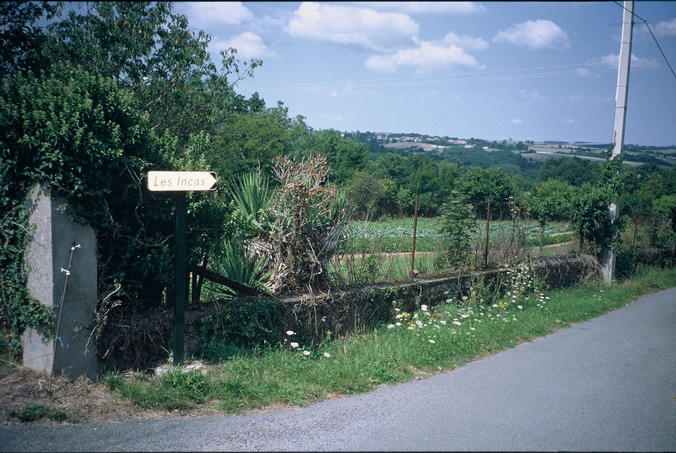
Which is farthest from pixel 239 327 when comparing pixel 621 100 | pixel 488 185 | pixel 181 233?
pixel 488 185

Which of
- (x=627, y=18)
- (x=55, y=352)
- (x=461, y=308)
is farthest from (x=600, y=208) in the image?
(x=55, y=352)

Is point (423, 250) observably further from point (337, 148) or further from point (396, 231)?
point (337, 148)

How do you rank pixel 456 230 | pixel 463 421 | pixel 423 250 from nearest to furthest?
pixel 463 421 → pixel 456 230 → pixel 423 250

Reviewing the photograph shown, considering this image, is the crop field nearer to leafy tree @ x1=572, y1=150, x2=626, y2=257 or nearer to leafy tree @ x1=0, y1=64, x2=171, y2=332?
leafy tree @ x1=572, y1=150, x2=626, y2=257

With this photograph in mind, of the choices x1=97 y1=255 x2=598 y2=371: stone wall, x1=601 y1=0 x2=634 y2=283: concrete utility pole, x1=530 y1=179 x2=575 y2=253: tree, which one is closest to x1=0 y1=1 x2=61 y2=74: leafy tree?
x1=97 y1=255 x2=598 y2=371: stone wall

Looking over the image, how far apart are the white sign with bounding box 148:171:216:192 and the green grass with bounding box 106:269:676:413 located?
2069 millimetres

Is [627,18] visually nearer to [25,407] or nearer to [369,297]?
[369,297]

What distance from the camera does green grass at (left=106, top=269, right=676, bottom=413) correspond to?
5195 mm

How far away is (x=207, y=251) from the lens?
664 centimetres

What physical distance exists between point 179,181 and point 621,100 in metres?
14.2

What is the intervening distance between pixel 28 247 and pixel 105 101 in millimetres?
1832

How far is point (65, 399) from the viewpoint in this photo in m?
4.87

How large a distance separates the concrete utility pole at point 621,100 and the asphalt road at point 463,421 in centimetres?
865

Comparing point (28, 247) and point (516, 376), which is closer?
point (28, 247)
